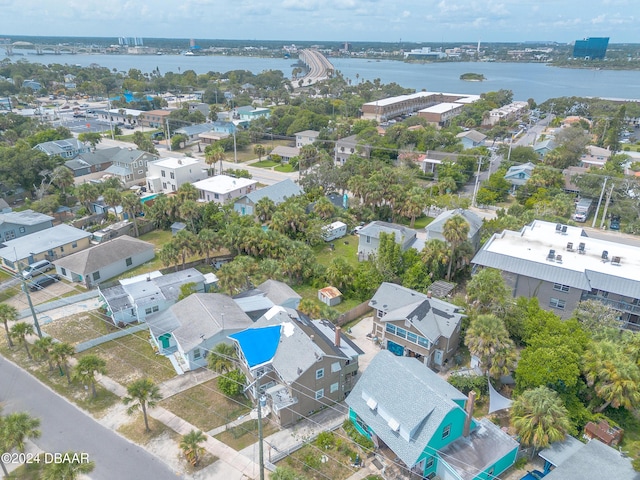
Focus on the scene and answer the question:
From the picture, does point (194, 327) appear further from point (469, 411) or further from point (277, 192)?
point (277, 192)

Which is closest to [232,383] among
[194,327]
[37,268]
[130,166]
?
[194,327]

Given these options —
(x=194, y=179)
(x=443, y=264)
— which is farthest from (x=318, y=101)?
(x=443, y=264)

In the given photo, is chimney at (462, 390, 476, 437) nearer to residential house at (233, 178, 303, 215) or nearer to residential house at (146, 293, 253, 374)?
residential house at (146, 293, 253, 374)

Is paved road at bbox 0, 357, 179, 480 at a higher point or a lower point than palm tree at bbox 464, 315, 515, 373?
lower

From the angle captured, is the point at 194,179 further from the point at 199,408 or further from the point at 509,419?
the point at 509,419

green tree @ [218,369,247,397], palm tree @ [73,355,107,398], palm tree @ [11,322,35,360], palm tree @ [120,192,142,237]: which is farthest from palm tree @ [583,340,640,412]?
palm tree @ [120,192,142,237]

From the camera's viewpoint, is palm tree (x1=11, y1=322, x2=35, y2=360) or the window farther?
the window

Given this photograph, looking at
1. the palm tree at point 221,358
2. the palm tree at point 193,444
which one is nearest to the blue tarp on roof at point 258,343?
the palm tree at point 221,358
